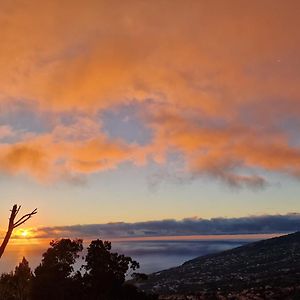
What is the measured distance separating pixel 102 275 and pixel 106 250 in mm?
3962

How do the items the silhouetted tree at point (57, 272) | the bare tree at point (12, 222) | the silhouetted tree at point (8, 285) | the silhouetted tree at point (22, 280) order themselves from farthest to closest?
the silhouetted tree at point (57, 272) < the silhouetted tree at point (22, 280) < the silhouetted tree at point (8, 285) < the bare tree at point (12, 222)

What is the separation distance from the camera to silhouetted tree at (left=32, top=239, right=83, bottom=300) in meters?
68.7

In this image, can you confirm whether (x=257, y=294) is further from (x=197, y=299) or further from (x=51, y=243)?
(x=51, y=243)

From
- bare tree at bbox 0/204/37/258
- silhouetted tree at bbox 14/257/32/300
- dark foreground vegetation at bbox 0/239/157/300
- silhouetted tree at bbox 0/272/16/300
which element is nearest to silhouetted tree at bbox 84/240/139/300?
dark foreground vegetation at bbox 0/239/157/300

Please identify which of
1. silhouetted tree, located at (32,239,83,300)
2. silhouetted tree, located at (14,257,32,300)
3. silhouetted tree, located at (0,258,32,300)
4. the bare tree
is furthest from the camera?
silhouetted tree, located at (32,239,83,300)

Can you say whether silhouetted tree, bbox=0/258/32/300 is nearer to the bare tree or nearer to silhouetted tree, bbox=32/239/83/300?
silhouetted tree, bbox=32/239/83/300

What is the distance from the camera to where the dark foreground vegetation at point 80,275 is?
69000mm

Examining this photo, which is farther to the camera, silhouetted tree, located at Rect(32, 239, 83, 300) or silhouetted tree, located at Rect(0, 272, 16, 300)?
silhouetted tree, located at Rect(32, 239, 83, 300)

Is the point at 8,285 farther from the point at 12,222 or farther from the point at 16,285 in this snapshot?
the point at 12,222

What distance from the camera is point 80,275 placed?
237ft

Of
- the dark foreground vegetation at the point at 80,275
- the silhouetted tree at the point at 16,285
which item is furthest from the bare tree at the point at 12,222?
the dark foreground vegetation at the point at 80,275

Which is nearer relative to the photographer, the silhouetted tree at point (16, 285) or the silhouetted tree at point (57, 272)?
the silhouetted tree at point (16, 285)

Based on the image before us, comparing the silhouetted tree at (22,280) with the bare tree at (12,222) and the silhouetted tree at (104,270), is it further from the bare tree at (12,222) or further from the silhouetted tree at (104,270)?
the bare tree at (12,222)

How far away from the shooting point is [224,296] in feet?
635
